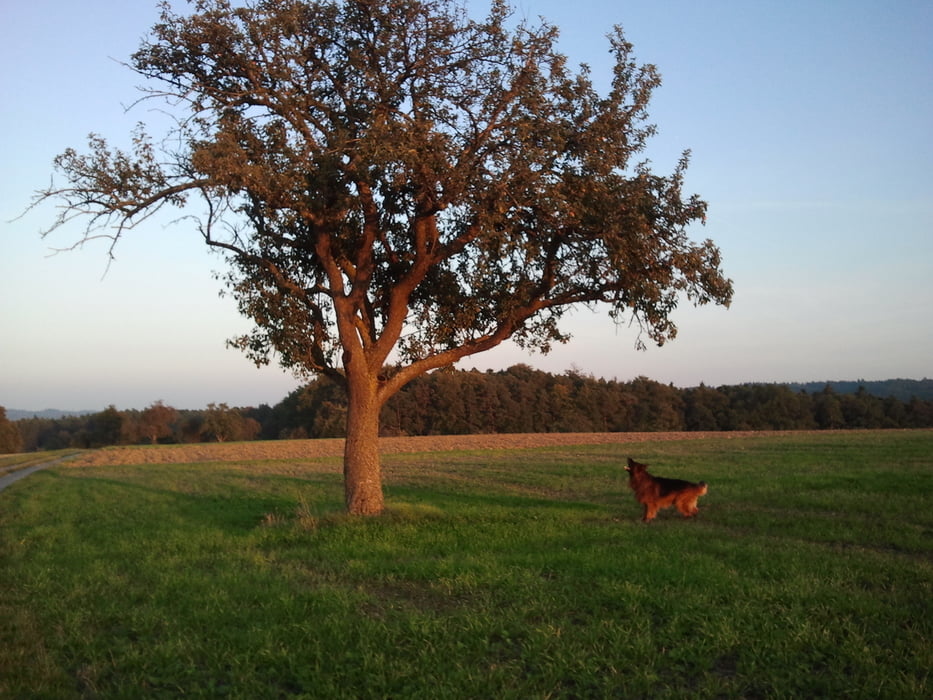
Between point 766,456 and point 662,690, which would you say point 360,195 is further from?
point 766,456

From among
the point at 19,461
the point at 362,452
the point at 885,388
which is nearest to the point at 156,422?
the point at 19,461

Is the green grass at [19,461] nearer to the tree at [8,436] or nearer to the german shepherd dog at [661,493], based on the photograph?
the tree at [8,436]

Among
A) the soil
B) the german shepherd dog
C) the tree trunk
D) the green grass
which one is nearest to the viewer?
the german shepherd dog

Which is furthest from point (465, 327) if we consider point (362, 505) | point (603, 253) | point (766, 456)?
point (766, 456)

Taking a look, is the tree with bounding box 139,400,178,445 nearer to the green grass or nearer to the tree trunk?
the green grass

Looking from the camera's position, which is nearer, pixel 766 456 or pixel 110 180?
pixel 110 180

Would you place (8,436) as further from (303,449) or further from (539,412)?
(539,412)

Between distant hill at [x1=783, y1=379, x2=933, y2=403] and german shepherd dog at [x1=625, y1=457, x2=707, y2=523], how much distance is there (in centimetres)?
9255

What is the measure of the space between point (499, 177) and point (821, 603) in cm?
854

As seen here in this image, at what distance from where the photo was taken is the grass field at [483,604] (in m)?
5.54

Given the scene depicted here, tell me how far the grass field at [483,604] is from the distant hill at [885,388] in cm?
9244

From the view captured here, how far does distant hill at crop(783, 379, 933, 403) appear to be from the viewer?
3819 inches

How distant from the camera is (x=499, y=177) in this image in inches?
511

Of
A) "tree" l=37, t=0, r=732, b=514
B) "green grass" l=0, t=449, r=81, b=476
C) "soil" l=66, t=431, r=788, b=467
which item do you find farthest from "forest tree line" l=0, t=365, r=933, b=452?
"tree" l=37, t=0, r=732, b=514
